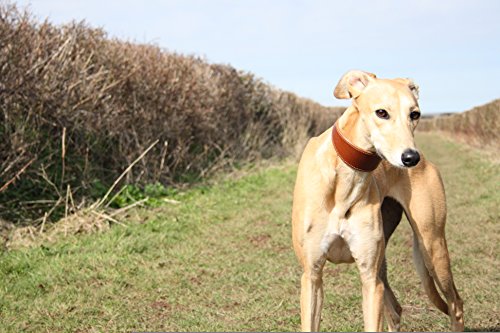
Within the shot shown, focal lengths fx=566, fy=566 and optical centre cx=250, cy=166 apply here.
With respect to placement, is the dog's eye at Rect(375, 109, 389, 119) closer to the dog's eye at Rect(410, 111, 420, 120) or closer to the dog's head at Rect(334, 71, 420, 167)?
the dog's head at Rect(334, 71, 420, 167)

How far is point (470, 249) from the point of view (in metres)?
6.79

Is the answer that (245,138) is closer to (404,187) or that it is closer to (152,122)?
(152,122)

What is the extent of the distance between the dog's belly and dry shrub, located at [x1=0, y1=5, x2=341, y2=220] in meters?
4.91

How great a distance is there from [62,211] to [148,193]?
5.94 feet

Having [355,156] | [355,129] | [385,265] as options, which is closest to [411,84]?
[355,129]

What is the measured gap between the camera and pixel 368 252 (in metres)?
3.20

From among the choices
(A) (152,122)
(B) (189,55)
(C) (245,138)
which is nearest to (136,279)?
(A) (152,122)

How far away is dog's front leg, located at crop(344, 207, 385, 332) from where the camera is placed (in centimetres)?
319

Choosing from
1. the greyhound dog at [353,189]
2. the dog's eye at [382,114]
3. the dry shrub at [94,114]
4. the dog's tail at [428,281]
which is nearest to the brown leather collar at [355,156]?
the greyhound dog at [353,189]

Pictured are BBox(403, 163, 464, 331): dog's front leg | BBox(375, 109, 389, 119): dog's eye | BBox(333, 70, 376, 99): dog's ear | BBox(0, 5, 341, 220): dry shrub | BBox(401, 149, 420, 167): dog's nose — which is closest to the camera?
BBox(401, 149, 420, 167): dog's nose

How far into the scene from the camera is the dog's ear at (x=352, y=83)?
10.6 feet

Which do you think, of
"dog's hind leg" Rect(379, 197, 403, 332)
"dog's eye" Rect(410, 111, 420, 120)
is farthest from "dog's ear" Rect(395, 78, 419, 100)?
"dog's hind leg" Rect(379, 197, 403, 332)

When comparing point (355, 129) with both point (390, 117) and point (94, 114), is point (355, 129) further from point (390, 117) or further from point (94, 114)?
point (94, 114)

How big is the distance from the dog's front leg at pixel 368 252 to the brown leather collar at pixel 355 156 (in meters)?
0.28
